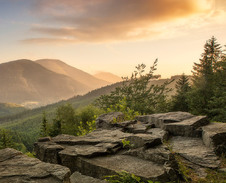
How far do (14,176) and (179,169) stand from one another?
508 centimetres

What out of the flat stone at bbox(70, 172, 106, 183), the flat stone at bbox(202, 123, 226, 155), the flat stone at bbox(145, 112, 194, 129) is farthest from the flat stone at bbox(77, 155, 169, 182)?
the flat stone at bbox(145, 112, 194, 129)

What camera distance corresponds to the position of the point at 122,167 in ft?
21.4

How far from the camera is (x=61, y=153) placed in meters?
7.68

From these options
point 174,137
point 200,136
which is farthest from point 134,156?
point 200,136

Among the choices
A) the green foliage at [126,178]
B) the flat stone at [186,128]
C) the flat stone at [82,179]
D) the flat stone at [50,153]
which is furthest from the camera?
the flat stone at [186,128]

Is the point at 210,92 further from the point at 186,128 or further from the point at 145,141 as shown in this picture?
the point at 145,141

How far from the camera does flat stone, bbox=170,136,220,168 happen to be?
7.18 meters

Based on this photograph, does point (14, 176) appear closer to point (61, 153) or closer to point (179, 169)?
point (61, 153)

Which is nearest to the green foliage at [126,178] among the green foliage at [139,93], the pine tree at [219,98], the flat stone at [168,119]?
the flat stone at [168,119]

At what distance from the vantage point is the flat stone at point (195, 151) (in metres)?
7.18

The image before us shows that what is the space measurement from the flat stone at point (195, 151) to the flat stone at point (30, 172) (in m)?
5.03

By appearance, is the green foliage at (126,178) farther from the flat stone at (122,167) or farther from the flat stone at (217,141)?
the flat stone at (217,141)

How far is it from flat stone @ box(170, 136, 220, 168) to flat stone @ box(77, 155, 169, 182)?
2.11m

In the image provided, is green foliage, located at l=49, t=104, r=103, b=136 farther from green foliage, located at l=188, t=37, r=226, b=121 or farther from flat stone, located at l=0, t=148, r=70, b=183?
flat stone, located at l=0, t=148, r=70, b=183
